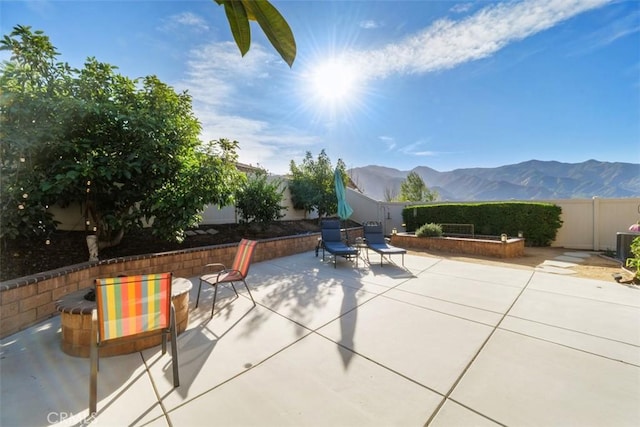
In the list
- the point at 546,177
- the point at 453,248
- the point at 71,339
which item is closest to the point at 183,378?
the point at 71,339

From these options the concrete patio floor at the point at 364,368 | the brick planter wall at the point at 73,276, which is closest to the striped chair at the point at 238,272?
the concrete patio floor at the point at 364,368

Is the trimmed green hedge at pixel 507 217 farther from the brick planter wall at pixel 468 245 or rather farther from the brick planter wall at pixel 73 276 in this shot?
the brick planter wall at pixel 73 276

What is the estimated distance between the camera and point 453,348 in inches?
104

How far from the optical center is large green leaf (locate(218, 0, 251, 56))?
94cm

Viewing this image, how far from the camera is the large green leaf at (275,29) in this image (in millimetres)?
902

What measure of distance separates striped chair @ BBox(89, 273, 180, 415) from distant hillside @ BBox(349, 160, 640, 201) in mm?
61178

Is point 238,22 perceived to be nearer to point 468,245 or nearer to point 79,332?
point 79,332

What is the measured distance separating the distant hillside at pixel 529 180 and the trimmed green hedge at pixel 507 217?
167 ft

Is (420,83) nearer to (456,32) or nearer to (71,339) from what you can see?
(456,32)

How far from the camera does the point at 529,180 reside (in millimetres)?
82562

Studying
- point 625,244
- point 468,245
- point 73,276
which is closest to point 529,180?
point 625,244

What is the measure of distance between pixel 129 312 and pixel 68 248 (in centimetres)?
414

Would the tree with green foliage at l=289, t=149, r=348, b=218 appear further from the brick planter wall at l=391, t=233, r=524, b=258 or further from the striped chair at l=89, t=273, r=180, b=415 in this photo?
the striped chair at l=89, t=273, r=180, b=415
